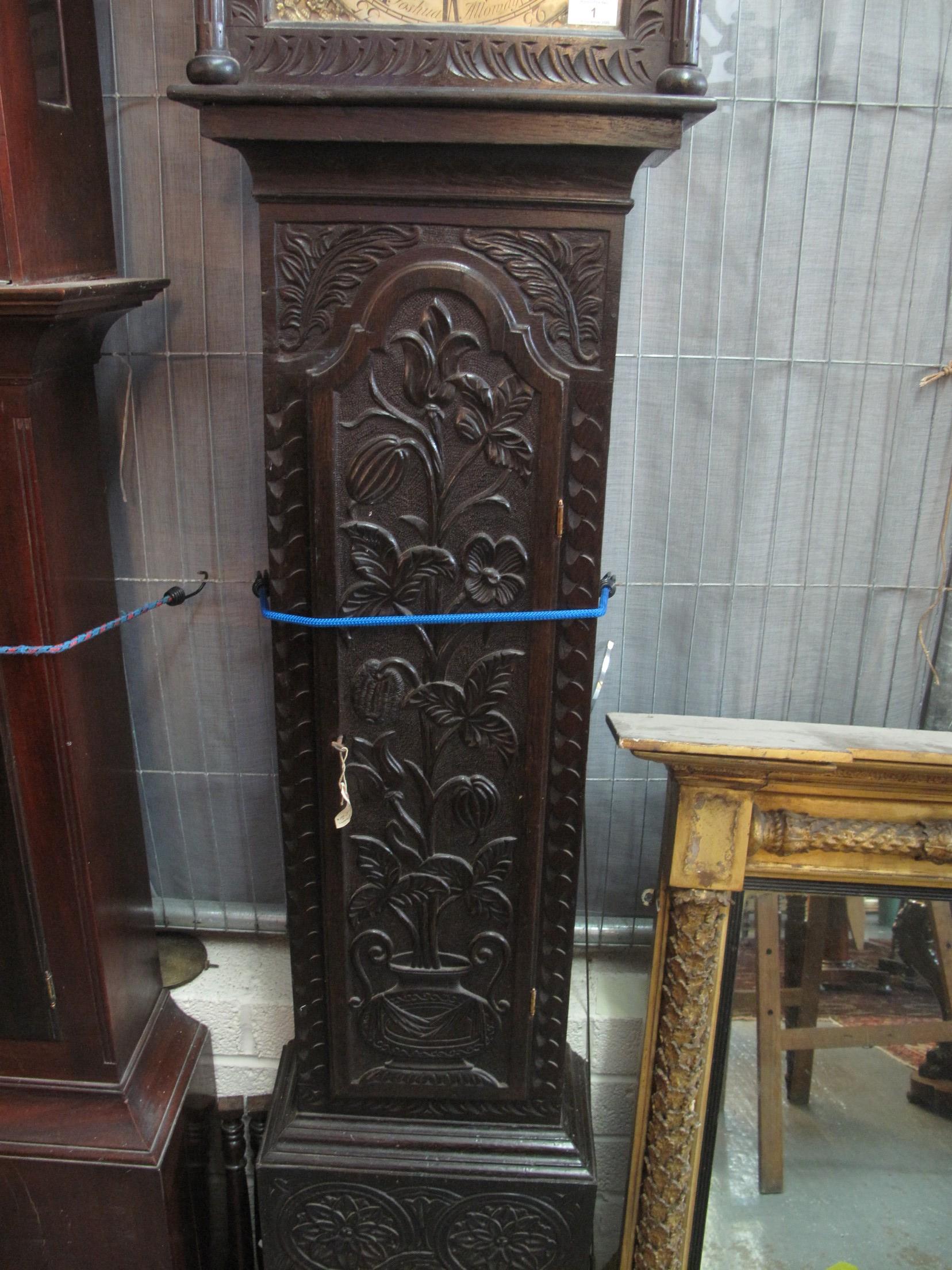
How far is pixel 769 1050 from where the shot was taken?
3.90 feet

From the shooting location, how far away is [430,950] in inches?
42.1

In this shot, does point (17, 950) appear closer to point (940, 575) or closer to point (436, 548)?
point (436, 548)

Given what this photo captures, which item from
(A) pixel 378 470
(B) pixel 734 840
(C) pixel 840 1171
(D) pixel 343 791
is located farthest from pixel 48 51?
(C) pixel 840 1171

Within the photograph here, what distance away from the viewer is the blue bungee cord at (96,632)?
982 millimetres

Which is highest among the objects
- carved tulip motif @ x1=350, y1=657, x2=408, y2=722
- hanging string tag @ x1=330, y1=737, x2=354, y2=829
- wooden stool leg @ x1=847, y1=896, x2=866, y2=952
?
carved tulip motif @ x1=350, y1=657, x2=408, y2=722

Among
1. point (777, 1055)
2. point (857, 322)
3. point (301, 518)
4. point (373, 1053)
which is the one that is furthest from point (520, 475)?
point (777, 1055)

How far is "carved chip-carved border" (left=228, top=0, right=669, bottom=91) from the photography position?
0.81 meters

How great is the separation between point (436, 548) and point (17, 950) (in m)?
0.65

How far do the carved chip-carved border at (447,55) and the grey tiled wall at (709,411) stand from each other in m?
0.29

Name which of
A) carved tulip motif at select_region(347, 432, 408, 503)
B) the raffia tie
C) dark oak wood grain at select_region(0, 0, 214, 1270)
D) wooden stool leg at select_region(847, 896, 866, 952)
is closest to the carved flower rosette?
carved tulip motif at select_region(347, 432, 408, 503)

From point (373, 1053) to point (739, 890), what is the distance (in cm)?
45

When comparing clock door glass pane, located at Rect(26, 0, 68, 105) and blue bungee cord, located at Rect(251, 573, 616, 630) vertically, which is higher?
clock door glass pane, located at Rect(26, 0, 68, 105)

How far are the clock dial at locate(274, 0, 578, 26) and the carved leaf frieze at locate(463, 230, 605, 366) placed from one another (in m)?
0.16

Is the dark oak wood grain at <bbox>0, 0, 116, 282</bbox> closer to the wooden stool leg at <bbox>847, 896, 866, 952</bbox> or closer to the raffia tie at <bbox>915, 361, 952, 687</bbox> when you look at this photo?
the raffia tie at <bbox>915, 361, 952, 687</bbox>
